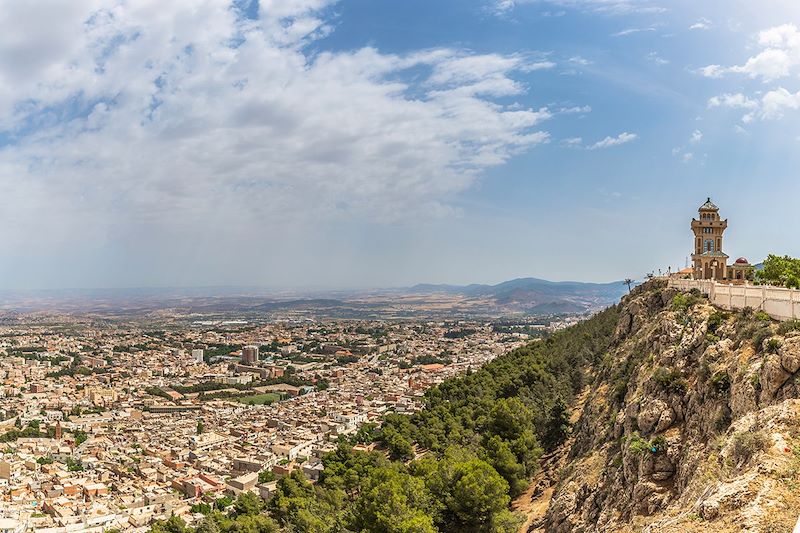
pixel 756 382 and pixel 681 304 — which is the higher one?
pixel 681 304

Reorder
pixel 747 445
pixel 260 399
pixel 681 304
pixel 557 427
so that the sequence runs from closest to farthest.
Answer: pixel 747 445 → pixel 681 304 → pixel 557 427 → pixel 260 399

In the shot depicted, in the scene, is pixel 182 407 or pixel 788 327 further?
pixel 182 407

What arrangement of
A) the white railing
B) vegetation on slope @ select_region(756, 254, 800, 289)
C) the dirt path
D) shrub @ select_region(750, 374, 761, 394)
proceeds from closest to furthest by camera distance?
1. shrub @ select_region(750, 374, 761, 394)
2. the white railing
3. the dirt path
4. vegetation on slope @ select_region(756, 254, 800, 289)

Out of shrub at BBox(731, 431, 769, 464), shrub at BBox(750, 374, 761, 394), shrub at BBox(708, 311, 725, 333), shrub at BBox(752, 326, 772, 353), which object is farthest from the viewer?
shrub at BBox(708, 311, 725, 333)

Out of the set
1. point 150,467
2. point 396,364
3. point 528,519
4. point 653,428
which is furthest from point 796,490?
point 396,364

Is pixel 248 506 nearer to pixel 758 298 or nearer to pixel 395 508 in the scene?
pixel 395 508

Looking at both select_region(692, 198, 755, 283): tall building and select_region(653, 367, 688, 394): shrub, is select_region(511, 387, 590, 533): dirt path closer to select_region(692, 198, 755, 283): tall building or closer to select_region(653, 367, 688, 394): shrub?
select_region(653, 367, 688, 394): shrub

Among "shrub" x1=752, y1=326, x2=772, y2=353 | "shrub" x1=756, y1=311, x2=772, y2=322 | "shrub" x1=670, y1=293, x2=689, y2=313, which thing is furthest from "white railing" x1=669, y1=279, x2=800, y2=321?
"shrub" x1=670, y1=293, x2=689, y2=313

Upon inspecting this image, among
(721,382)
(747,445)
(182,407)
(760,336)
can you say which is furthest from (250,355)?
(747,445)
